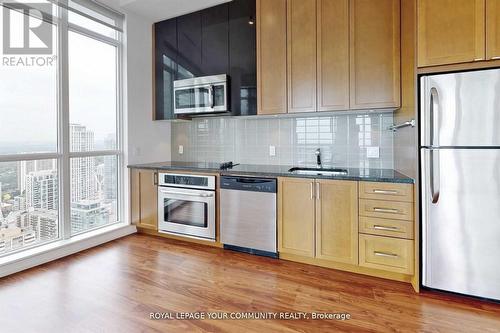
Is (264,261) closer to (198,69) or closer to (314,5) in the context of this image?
(198,69)

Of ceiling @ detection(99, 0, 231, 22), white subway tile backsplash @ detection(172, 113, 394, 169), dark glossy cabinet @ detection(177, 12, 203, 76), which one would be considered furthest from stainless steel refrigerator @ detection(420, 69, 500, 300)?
ceiling @ detection(99, 0, 231, 22)

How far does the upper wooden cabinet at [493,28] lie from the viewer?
1759mm

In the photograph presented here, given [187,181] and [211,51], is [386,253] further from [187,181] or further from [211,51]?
[211,51]

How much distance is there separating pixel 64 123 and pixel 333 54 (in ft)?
9.26

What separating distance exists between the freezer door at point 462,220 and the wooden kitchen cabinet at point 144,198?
111 inches

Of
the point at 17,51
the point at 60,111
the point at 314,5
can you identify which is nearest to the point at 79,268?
the point at 60,111

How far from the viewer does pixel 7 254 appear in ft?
7.97

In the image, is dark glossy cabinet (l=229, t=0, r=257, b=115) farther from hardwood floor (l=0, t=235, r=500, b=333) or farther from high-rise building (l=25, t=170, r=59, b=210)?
high-rise building (l=25, t=170, r=59, b=210)

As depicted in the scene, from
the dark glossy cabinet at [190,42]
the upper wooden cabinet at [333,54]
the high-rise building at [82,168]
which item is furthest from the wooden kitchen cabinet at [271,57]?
the high-rise building at [82,168]

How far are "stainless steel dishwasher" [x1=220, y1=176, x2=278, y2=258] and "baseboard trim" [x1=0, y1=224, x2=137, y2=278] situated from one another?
140 cm

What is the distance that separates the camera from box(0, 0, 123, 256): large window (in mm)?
2436

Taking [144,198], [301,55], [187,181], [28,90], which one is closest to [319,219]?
[187,181]

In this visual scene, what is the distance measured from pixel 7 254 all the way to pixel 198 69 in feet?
8.79

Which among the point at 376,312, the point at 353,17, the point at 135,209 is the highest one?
the point at 353,17
